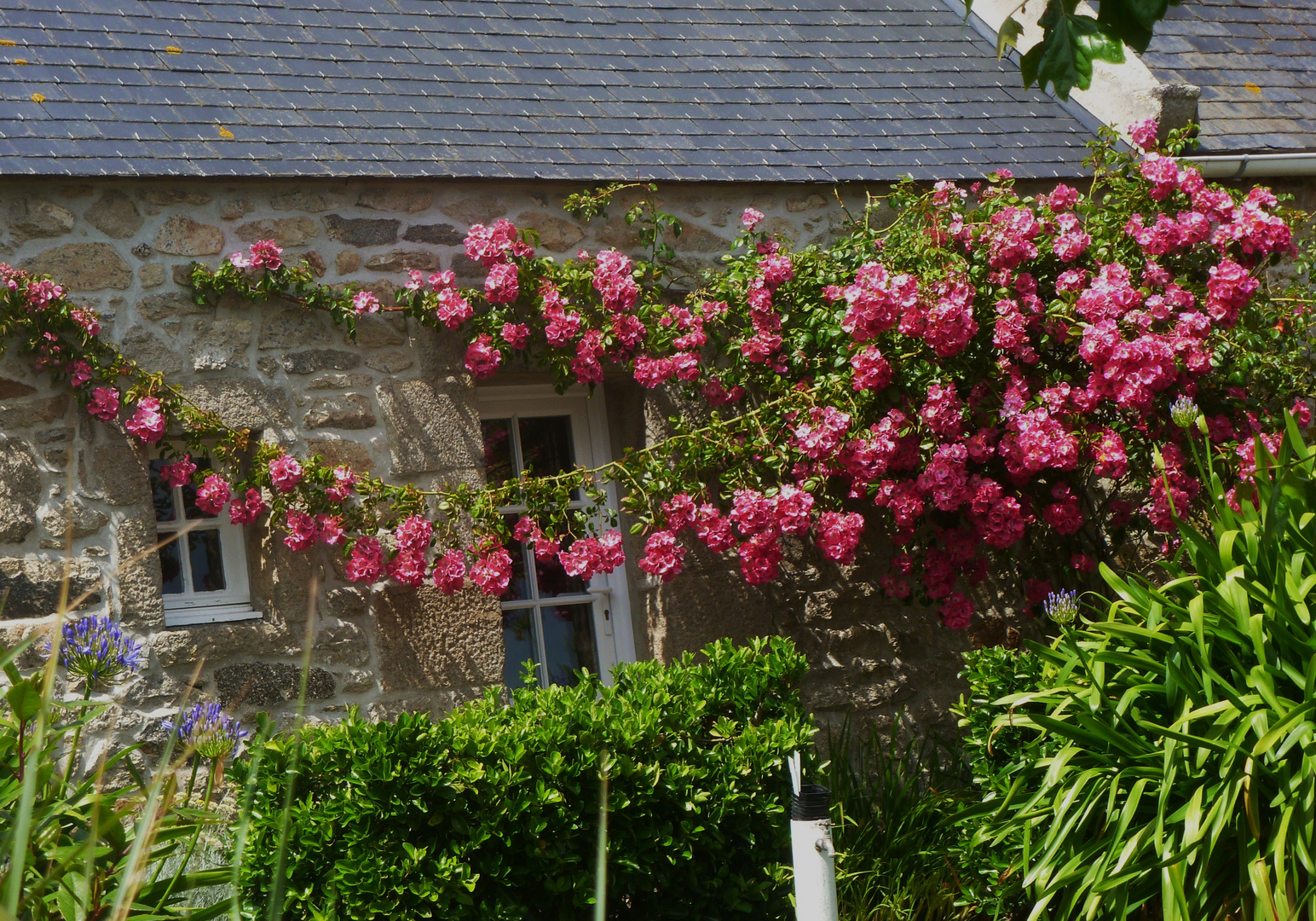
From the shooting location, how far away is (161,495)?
4.50 m

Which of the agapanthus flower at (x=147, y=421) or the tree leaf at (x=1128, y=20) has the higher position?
the tree leaf at (x=1128, y=20)

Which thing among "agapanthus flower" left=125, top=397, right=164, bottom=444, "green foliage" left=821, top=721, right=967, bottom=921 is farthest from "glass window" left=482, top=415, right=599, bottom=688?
"agapanthus flower" left=125, top=397, right=164, bottom=444

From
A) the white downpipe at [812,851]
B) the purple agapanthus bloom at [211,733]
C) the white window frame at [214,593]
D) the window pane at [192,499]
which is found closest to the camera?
the purple agapanthus bloom at [211,733]

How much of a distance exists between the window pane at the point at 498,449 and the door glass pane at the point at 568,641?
22.8 inches

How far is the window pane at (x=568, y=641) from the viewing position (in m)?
5.08

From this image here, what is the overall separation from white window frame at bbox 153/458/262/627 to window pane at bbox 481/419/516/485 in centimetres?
102

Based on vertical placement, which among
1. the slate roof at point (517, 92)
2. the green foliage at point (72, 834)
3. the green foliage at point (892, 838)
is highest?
the slate roof at point (517, 92)

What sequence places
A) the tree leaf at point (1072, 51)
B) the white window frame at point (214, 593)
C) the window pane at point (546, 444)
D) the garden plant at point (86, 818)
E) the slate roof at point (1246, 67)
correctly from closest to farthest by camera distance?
the garden plant at point (86, 818) < the tree leaf at point (1072, 51) < the white window frame at point (214, 593) < the window pane at point (546, 444) < the slate roof at point (1246, 67)

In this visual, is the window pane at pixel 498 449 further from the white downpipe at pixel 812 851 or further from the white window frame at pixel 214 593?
the white downpipe at pixel 812 851

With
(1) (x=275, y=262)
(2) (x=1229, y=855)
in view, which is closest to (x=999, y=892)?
(2) (x=1229, y=855)

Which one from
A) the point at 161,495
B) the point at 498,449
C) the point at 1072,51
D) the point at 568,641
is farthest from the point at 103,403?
the point at 1072,51

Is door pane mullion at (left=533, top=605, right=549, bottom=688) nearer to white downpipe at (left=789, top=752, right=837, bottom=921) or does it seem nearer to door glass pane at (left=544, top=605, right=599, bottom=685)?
door glass pane at (left=544, top=605, right=599, bottom=685)

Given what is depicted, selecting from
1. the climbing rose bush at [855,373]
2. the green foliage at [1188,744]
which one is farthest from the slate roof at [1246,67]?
the green foliage at [1188,744]

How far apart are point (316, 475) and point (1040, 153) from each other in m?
3.54
